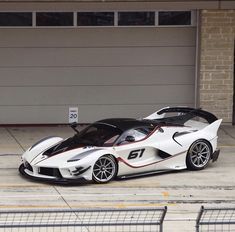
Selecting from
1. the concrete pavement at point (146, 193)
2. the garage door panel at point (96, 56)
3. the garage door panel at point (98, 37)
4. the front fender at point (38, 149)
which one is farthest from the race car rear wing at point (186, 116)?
the garage door panel at point (98, 37)

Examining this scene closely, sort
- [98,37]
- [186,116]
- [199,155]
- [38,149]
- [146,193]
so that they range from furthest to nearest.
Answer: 1. [98,37]
2. [186,116]
3. [199,155]
4. [38,149]
5. [146,193]

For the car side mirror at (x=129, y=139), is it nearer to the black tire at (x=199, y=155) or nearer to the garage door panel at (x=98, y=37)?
the black tire at (x=199, y=155)

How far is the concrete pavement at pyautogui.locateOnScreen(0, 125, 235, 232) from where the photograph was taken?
11766mm

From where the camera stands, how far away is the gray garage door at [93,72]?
768 inches

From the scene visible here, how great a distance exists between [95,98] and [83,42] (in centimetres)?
159

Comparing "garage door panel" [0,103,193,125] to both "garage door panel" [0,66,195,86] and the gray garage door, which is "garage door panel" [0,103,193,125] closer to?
the gray garage door

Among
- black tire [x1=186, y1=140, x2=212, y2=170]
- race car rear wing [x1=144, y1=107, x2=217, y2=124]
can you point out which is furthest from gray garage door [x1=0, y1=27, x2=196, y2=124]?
black tire [x1=186, y1=140, x2=212, y2=170]

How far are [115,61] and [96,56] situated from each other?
0.55 meters

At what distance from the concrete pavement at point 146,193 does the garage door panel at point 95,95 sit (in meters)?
4.54

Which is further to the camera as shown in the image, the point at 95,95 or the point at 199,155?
the point at 95,95

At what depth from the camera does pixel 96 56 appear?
1973cm

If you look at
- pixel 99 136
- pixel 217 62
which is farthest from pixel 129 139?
pixel 217 62

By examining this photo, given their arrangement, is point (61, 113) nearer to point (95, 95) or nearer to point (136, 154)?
point (95, 95)

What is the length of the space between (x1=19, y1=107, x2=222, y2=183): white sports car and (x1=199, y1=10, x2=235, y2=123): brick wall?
15.5 feet
